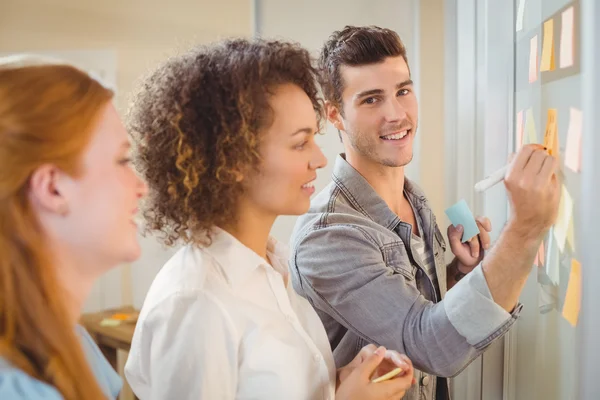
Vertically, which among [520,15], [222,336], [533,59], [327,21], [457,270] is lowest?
[457,270]

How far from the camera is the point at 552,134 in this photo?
4.18 feet

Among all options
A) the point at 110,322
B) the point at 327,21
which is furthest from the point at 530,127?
the point at 110,322

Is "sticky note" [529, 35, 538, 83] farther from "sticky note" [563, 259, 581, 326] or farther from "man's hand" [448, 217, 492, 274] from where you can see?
"sticky note" [563, 259, 581, 326]

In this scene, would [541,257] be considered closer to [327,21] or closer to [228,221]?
[228,221]

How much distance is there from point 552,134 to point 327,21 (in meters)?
1.58

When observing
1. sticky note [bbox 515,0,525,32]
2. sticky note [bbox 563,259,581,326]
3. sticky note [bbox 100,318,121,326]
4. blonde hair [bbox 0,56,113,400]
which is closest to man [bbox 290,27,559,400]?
sticky note [bbox 563,259,581,326]

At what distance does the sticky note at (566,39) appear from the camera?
1.13m

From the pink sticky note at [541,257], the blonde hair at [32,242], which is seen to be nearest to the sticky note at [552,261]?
the pink sticky note at [541,257]

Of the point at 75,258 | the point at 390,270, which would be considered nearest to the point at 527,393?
the point at 390,270

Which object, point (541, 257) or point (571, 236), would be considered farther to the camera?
point (541, 257)

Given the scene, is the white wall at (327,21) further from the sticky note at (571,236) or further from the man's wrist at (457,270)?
the sticky note at (571,236)

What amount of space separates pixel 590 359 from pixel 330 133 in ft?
5.93

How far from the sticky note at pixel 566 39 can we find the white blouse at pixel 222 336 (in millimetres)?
652

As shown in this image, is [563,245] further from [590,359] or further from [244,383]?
[244,383]
